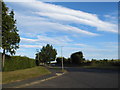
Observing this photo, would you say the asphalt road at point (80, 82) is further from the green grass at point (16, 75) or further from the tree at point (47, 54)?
the tree at point (47, 54)

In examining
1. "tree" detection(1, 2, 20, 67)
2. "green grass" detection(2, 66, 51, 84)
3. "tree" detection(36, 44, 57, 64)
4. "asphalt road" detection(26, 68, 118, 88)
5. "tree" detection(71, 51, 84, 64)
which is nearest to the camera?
"asphalt road" detection(26, 68, 118, 88)

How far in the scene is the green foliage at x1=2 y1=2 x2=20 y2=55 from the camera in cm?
2731

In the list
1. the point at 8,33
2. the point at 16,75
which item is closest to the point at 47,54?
the point at 8,33

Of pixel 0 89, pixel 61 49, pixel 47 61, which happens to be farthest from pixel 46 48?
pixel 0 89

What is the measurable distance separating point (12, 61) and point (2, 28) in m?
6.85

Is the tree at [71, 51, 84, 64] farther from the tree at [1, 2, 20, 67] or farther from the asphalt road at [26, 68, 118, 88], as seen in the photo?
the asphalt road at [26, 68, 118, 88]

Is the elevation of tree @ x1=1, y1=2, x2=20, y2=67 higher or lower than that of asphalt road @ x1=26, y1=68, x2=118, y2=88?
higher

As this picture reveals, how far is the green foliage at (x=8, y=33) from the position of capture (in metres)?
27.3

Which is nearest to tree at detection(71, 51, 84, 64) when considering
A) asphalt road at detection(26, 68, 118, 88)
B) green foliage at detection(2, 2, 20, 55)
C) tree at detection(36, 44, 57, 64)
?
tree at detection(36, 44, 57, 64)

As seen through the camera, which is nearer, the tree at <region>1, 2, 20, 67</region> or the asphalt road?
the asphalt road

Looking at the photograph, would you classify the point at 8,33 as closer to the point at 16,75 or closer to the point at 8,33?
the point at 8,33

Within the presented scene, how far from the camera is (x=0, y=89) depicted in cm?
1092

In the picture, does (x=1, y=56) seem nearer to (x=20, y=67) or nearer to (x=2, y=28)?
(x=2, y=28)

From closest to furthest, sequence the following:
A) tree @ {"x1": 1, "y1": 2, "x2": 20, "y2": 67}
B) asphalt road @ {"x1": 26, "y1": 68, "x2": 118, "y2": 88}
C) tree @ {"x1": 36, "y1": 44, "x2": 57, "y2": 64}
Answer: asphalt road @ {"x1": 26, "y1": 68, "x2": 118, "y2": 88}, tree @ {"x1": 1, "y1": 2, "x2": 20, "y2": 67}, tree @ {"x1": 36, "y1": 44, "x2": 57, "y2": 64}
